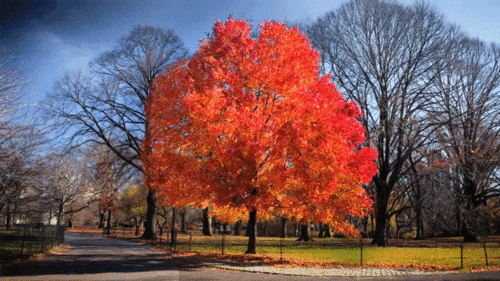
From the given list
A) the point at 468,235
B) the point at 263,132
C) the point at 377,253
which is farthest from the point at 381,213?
the point at 263,132

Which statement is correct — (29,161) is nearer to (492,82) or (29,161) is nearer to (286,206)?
(286,206)

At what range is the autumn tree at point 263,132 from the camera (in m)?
13.7

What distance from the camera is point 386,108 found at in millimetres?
24672

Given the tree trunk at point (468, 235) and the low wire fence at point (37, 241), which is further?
the tree trunk at point (468, 235)

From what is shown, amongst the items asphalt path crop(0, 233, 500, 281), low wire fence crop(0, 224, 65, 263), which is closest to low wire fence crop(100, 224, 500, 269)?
asphalt path crop(0, 233, 500, 281)

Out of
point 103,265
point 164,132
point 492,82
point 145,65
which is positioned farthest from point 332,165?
point 492,82

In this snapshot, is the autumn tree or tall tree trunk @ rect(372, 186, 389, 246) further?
tall tree trunk @ rect(372, 186, 389, 246)

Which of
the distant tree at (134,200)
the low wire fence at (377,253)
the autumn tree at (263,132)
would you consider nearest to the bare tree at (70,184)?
the distant tree at (134,200)

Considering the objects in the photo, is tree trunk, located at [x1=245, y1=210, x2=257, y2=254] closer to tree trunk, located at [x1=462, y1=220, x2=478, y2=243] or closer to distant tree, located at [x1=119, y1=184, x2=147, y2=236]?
tree trunk, located at [x1=462, y1=220, x2=478, y2=243]

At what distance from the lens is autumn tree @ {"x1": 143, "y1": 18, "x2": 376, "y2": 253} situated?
1367 cm

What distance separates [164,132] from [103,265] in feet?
19.7

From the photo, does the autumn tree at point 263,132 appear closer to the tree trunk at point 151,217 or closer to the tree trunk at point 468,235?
the tree trunk at point 151,217

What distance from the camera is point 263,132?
14.0m

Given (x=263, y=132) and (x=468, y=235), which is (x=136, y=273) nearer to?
(x=263, y=132)
